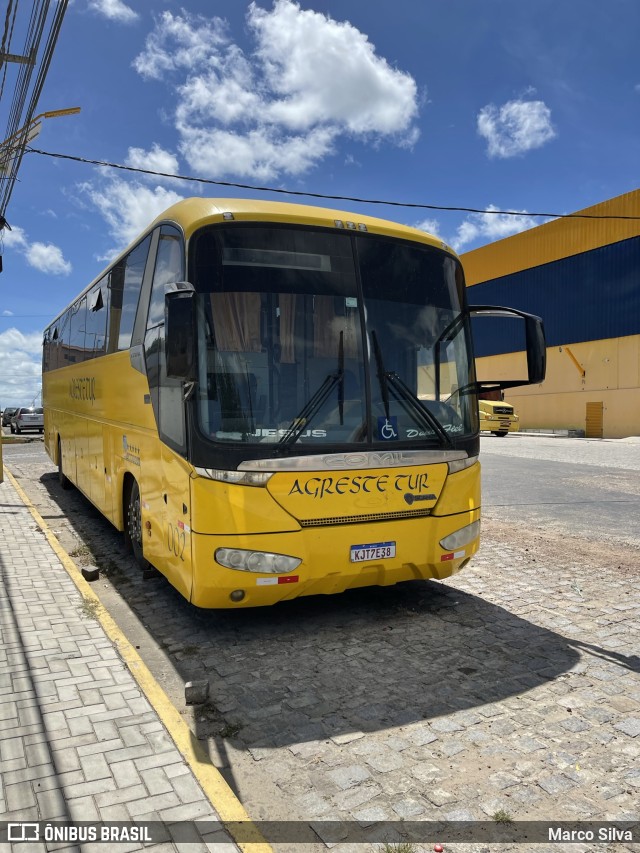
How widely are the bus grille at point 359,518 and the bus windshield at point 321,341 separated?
0.54m

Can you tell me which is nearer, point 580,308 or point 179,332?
point 179,332

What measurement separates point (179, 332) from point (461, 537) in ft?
9.33

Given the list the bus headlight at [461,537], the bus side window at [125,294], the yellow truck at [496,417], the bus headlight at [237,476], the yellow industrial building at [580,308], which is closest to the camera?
the bus headlight at [237,476]

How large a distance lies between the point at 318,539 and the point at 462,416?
1.73 metres

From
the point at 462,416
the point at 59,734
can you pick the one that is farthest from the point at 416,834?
the point at 462,416

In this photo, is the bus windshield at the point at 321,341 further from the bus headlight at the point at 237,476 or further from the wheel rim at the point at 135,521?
the wheel rim at the point at 135,521

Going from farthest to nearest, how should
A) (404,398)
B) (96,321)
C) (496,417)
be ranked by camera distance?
1. (496,417)
2. (96,321)
3. (404,398)

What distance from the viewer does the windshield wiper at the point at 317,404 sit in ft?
15.0

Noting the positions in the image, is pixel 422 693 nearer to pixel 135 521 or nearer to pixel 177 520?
pixel 177 520

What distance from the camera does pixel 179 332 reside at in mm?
4305

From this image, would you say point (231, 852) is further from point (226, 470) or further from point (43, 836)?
point (226, 470)

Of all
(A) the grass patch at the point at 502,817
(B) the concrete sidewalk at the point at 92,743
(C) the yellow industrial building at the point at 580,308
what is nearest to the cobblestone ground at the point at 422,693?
(A) the grass patch at the point at 502,817

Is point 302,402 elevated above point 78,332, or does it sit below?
below

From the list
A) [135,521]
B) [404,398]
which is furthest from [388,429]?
[135,521]
